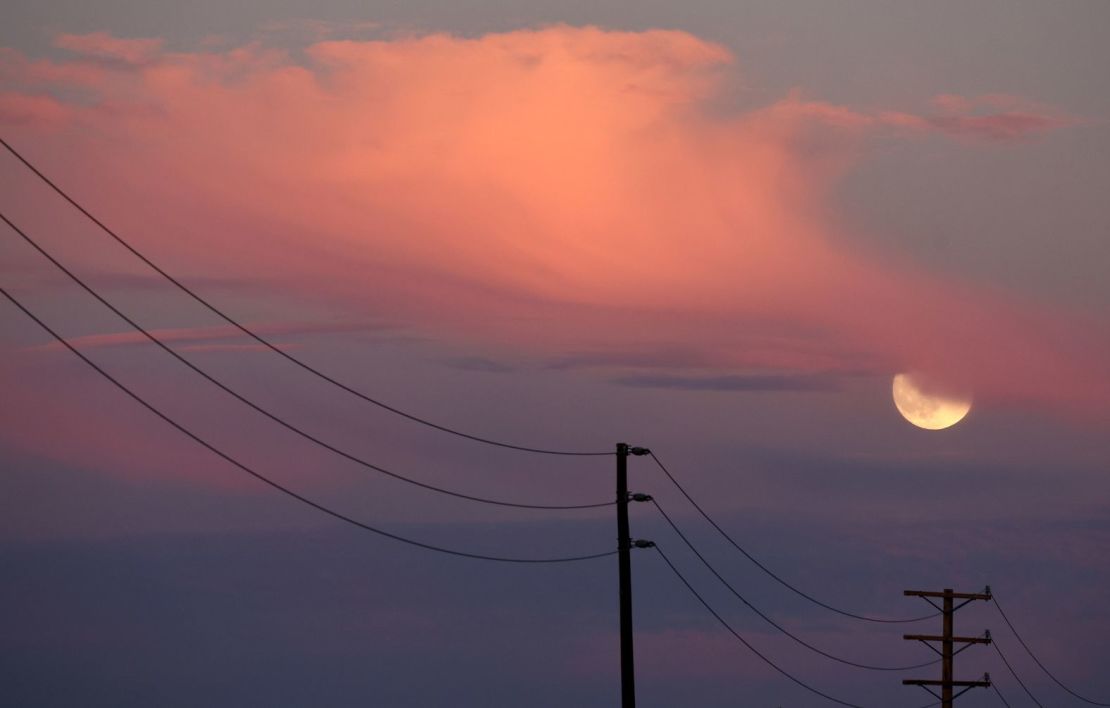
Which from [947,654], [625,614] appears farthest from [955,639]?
[625,614]

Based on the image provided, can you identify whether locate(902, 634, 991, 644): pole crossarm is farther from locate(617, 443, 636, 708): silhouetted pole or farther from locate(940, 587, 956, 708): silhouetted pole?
locate(617, 443, 636, 708): silhouetted pole

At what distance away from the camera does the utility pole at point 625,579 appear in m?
39.7

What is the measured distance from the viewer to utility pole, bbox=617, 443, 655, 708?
3966cm

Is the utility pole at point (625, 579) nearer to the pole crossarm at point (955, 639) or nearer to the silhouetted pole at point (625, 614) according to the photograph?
the silhouetted pole at point (625, 614)

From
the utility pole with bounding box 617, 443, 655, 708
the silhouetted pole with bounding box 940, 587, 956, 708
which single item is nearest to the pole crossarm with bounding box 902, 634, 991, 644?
the silhouetted pole with bounding box 940, 587, 956, 708

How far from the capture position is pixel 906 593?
224 feet

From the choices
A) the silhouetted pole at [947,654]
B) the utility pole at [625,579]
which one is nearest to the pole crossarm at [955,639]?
the silhouetted pole at [947,654]

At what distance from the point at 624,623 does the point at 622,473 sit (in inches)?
161

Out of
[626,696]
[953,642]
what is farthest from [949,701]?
[626,696]

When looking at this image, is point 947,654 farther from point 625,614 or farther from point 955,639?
point 625,614

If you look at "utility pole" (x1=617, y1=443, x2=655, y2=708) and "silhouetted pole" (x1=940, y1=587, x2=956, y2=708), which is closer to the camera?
"utility pole" (x1=617, y1=443, x2=655, y2=708)

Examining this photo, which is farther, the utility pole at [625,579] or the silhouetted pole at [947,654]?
the silhouetted pole at [947,654]

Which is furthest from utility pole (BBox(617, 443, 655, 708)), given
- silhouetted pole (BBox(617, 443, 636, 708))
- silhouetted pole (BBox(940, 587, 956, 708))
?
silhouetted pole (BBox(940, 587, 956, 708))

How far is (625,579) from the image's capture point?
131ft
